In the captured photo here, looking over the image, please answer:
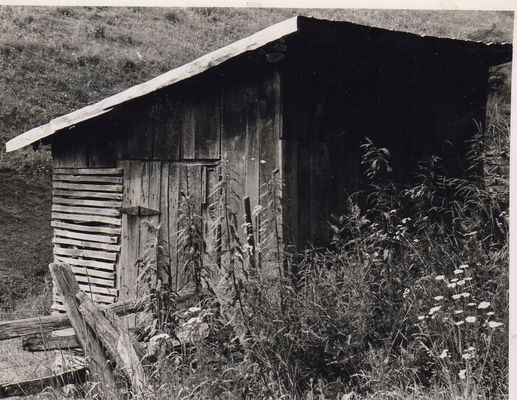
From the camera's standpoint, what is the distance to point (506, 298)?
4.14 m

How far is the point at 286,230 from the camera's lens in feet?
19.7

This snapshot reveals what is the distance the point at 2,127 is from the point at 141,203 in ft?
32.9

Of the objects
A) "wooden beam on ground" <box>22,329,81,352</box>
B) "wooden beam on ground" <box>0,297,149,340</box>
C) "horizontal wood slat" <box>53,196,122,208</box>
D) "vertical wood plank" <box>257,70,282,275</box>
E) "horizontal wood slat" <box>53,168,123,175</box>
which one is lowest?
"wooden beam on ground" <box>22,329,81,352</box>

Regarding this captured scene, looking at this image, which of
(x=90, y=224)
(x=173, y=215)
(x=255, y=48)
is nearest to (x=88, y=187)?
(x=90, y=224)

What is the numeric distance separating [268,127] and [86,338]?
8.81 ft

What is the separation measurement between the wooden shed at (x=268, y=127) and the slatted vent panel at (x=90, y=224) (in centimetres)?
2

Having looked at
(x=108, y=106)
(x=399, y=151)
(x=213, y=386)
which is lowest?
(x=213, y=386)

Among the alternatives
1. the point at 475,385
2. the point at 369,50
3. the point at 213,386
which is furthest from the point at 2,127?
the point at 475,385

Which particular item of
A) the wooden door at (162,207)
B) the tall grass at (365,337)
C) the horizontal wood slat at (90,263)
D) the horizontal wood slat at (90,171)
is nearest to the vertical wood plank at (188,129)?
the wooden door at (162,207)

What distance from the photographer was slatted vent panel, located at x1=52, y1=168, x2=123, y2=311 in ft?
26.4

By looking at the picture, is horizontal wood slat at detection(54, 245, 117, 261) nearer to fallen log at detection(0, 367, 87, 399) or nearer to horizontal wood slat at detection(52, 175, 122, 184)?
horizontal wood slat at detection(52, 175, 122, 184)

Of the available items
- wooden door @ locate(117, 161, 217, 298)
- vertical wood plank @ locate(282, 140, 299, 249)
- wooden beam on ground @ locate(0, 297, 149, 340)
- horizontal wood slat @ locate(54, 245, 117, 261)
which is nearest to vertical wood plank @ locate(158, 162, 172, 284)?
wooden door @ locate(117, 161, 217, 298)

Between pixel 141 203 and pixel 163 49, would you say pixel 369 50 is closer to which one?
pixel 141 203

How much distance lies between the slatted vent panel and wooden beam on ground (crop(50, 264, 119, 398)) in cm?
298
